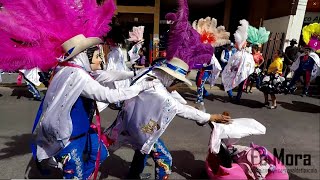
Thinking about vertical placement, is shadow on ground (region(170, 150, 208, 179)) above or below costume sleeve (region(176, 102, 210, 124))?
below

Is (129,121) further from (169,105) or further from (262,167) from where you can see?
(262,167)

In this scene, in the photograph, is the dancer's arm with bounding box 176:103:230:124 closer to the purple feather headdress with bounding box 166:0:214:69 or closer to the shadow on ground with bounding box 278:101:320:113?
the purple feather headdress with bounding box 166:0:214:69

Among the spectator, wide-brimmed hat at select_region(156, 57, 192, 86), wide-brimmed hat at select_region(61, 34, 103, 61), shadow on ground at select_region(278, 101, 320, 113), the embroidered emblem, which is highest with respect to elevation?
wide-brimmed hat at select_region(61, 34, 103, 61)

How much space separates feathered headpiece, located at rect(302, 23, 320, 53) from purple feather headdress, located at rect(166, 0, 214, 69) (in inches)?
221

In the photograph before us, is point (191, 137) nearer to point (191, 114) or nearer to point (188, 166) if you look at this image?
point (188, 166)

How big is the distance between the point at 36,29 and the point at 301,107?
6655 mm

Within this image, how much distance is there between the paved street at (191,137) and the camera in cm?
354

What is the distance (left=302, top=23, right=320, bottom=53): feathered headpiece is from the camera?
270 inches

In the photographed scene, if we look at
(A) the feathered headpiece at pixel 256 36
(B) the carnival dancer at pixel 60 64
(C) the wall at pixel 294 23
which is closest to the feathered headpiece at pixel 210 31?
(B) the carnival dancer at pixel 60 64

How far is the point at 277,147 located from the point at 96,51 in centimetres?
325

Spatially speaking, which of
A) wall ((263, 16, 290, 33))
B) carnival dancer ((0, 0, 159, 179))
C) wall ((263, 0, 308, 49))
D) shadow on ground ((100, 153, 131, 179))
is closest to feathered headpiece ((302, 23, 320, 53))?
wall ((263, 0, 308, 49))

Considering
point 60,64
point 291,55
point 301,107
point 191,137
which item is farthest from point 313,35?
point 60,64

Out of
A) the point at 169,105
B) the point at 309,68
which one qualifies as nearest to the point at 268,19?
the point at 309,68

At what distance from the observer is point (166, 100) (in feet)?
7.91
